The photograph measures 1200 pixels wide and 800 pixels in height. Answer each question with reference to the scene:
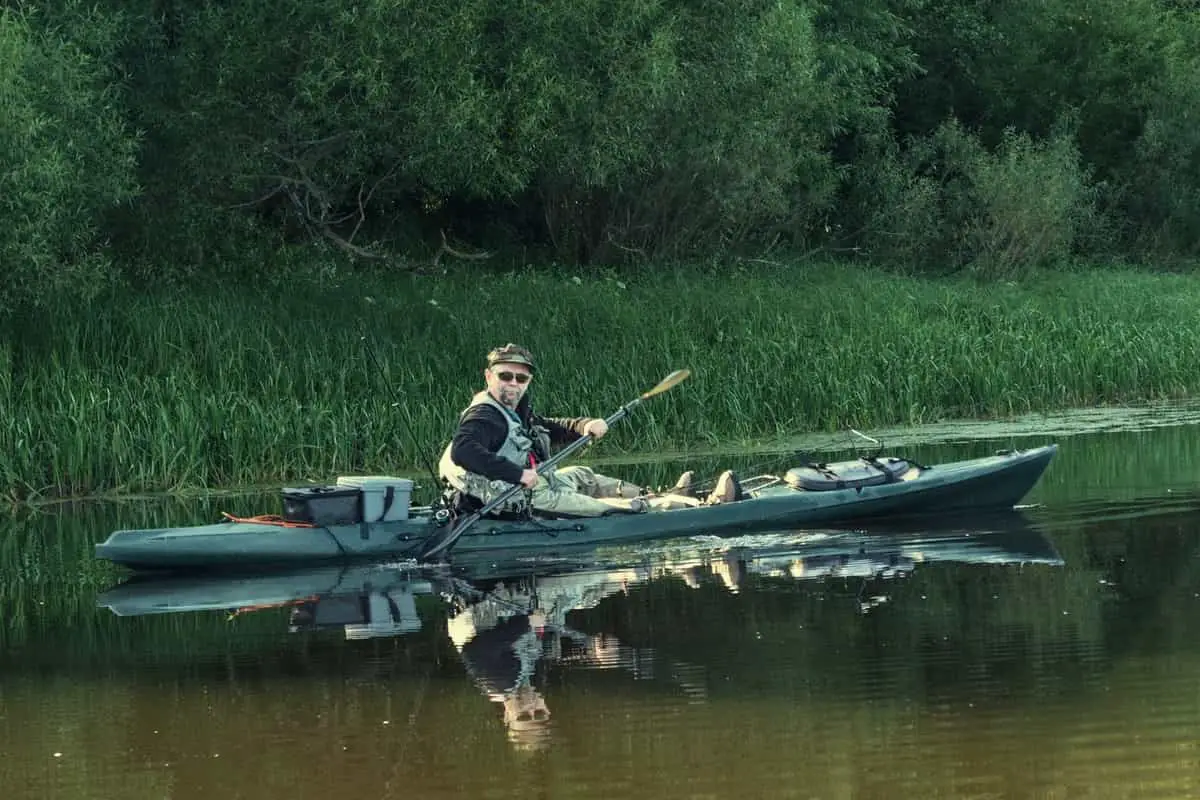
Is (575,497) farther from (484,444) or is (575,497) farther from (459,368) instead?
(459,368)

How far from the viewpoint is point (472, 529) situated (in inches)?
450

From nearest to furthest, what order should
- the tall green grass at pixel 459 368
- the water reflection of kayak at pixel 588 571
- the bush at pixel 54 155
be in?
the water reflection of kayak at pixel 588 571
the bush at pixel 54 155
the tall green grass at pixel 459 368

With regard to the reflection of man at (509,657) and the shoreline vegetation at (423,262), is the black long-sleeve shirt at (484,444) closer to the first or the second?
the reflection of man at (509,657)

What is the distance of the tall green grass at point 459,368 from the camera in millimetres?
15875

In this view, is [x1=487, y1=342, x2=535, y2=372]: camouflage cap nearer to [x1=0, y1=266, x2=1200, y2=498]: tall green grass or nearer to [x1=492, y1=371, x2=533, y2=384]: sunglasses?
[x1=492, y1=371, x2=533, y2=384]: sunglasses

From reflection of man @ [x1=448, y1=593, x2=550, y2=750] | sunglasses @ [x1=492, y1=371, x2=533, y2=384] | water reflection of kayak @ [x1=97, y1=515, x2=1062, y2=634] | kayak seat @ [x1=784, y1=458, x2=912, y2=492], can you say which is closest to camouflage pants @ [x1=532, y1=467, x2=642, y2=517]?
water reflection of kayak @ [x1=97, y1=515, x2=1062, y2=634]

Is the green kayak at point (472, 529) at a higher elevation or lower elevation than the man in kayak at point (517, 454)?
lower

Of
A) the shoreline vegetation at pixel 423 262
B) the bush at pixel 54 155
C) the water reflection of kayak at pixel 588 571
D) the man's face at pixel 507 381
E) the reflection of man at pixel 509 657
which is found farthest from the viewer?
the shoreline vegetation at pixel 423 262

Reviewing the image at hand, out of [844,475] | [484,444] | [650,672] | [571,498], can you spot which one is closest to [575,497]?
[571,498]

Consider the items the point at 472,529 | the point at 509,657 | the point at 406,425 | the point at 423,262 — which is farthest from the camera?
the point at 423,262

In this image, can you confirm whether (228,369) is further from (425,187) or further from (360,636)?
(360,636)

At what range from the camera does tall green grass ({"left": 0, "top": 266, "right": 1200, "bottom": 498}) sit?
15.9 metres

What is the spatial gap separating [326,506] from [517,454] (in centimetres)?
114

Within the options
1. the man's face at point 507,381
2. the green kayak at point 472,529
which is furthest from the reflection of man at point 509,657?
the man's face at point 507,381
